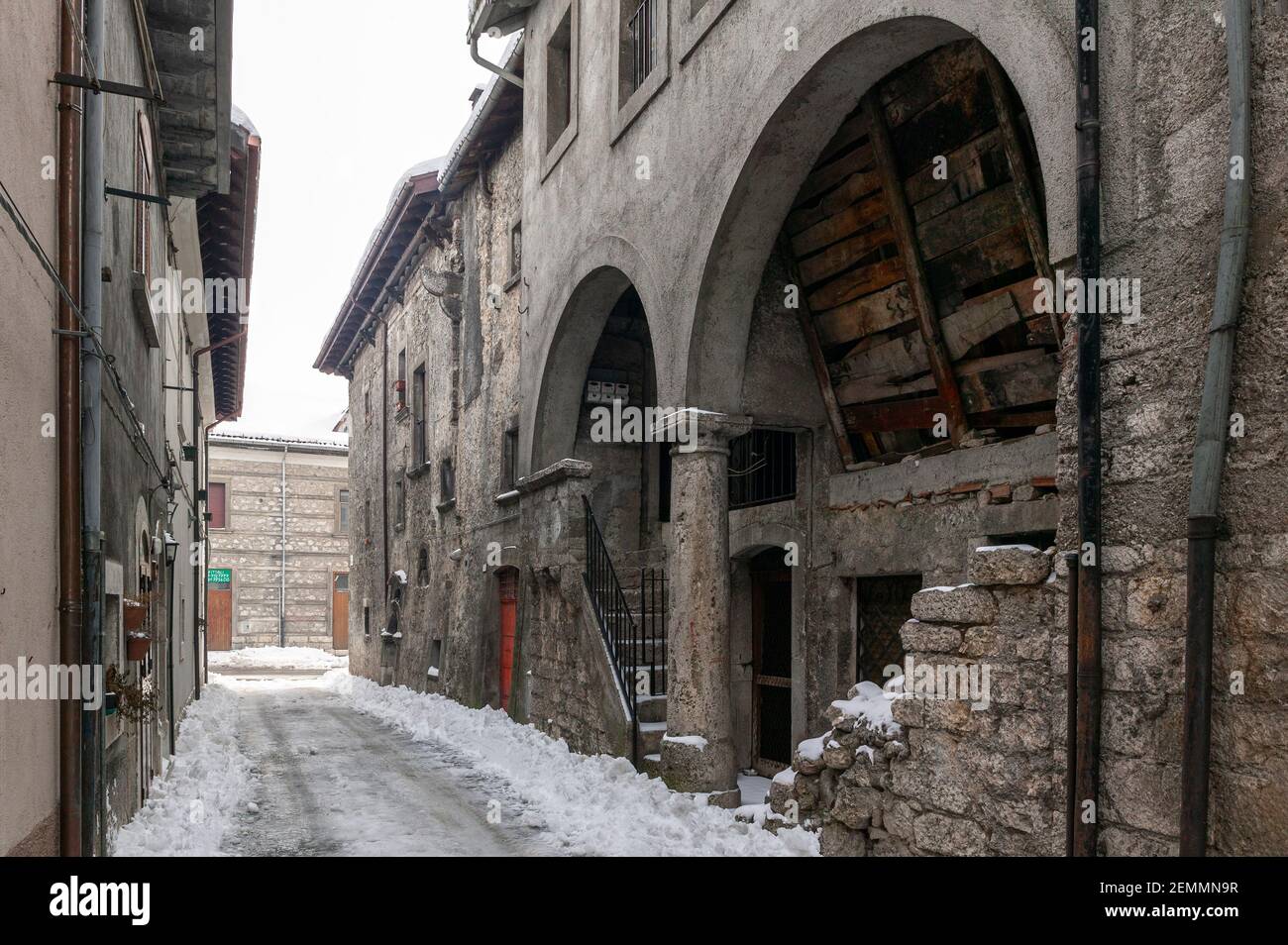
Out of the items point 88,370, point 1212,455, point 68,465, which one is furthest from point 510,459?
point 1212,455

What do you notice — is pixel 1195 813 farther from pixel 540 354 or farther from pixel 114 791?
pixel 540 354

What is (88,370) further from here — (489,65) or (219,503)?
(219,503)

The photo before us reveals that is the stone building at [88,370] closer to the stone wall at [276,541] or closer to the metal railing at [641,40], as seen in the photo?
the metal railing at [641,40]

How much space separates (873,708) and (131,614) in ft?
Answer: 14.0

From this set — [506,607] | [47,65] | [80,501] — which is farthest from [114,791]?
[506,607]

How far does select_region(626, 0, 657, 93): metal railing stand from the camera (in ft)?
28.8

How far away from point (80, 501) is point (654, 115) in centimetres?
560

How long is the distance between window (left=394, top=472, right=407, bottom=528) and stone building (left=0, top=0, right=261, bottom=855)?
9453mm

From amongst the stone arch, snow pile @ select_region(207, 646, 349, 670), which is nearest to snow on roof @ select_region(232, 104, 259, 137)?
the stone arch

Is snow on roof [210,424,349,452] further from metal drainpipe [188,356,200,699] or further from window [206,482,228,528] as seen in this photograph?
metal drainpipe [188,356,200,699]

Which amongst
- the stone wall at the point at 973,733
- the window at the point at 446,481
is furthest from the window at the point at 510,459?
the stone wall at the point at 973,733

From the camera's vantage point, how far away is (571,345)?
399 inches

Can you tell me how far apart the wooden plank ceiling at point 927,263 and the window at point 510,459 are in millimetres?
5407

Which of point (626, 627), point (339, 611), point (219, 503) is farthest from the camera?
point (339, 611)
